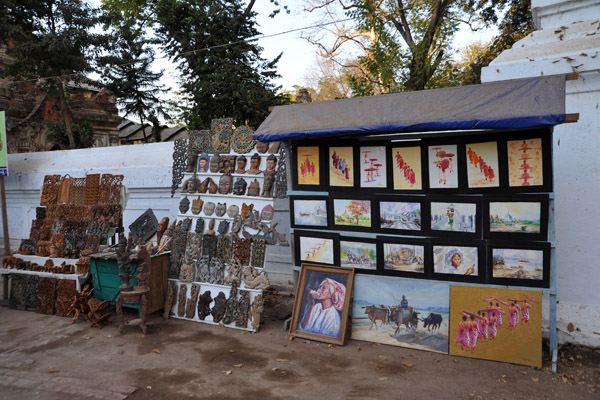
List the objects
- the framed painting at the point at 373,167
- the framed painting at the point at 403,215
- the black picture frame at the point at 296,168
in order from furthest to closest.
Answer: the black picture frame at the point at 296,168, the framed painting at the point at 373,167, the framed painting at the point at 403,215

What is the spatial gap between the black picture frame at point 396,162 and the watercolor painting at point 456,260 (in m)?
0.67

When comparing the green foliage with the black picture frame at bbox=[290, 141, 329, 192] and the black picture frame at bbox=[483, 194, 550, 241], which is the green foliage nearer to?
the black picture frame at bbox=[290, 141, 329, 192]

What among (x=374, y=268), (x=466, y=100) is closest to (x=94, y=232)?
(x=374, y=268)

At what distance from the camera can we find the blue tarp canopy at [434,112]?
3.47 meters

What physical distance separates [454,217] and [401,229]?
0.58m

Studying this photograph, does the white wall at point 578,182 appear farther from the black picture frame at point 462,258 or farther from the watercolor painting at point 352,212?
the watercolor painting at point 352,212

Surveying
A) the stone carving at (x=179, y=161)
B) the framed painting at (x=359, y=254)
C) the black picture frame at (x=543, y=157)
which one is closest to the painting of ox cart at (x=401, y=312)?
the framed painting at (x=359, y=254)

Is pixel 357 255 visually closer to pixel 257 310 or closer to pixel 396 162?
pixel 396 162

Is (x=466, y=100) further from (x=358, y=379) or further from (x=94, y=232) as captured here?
(x=94, y=232)

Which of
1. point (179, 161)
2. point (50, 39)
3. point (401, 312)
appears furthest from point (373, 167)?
point (50, 39)

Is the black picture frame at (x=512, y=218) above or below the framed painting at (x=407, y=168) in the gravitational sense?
below

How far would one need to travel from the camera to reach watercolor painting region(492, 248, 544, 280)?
390 centimetres

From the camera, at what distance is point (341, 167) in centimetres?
474

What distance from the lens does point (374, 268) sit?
4.61 meters
